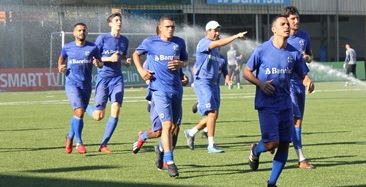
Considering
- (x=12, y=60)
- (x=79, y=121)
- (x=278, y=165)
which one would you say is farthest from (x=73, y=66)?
(x=12, y=60)

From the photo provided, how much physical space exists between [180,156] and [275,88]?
4.10 metres

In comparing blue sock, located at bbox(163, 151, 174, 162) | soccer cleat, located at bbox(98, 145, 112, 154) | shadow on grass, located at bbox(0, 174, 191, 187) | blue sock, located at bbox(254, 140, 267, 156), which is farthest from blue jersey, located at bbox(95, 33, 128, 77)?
blue sock, located at bbox(254, 140, 267, 156)

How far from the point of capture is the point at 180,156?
45.0 feet

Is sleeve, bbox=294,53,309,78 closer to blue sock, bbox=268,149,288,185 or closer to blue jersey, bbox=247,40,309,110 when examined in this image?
blue jersey, bbox=247,40,309,110

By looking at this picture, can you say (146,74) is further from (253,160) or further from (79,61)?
(79,61)

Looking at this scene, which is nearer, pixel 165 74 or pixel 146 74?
pixel 146 74

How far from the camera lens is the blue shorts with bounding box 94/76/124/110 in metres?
14.8

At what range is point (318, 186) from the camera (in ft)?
33.5

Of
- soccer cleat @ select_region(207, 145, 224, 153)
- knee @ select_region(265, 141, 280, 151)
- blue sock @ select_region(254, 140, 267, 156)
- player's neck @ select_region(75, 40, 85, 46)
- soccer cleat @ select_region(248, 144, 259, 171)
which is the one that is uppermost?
player's neck @ select_region(75, 40, 85, 46)

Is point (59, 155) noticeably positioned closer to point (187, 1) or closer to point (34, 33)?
point (34, 33)

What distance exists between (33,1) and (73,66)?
3680 centimetres

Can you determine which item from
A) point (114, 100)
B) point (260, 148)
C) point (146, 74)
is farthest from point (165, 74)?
point (114, 100)

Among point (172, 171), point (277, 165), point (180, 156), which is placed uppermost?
point (277, 165)

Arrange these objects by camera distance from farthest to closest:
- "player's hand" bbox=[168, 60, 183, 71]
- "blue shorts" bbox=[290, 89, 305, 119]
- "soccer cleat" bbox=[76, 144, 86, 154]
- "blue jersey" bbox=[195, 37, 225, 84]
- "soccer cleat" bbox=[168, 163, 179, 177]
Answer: "blue jersey" bbox=[195, 37, 225, 84]
"soccer cleat" bbox=[76, 144, 86, 154]
"blue shorts" bbox=[290, 89, 305, 119]
"player's hand" bbox=[168, 60, 183, 71]
"soccer cleat" bbox=[168, 163, 179, 177]
